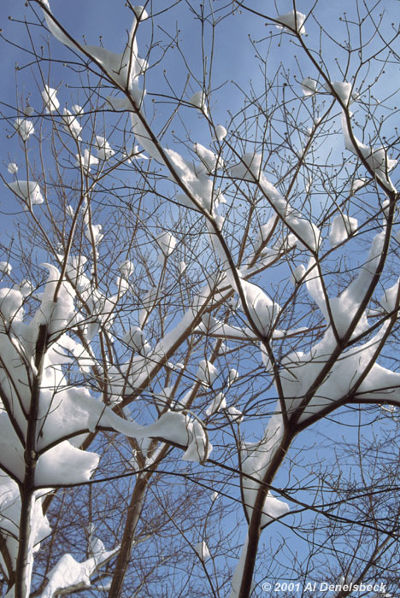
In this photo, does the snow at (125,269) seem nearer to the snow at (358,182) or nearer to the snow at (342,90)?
the snow at (358,182)

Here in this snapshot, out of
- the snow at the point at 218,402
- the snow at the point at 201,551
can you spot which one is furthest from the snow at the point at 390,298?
the snow at the point at 201,551

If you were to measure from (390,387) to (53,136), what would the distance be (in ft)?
12.2

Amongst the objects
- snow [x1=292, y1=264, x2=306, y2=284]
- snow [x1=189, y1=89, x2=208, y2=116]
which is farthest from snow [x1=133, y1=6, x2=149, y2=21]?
snow [x1=292, y1=264, x2=306, y2=284]

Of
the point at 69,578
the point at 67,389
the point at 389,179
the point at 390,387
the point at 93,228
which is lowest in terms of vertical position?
the point at 69,578

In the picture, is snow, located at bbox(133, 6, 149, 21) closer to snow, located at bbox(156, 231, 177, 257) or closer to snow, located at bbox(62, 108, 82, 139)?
snow, located at bbox(62, 108, 82, 139)

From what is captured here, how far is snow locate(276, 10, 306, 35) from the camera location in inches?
113

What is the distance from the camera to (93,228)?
5582 mm

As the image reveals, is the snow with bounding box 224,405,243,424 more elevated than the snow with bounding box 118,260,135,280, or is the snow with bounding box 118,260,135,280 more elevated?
the snow with bounding box 118,260,135,280

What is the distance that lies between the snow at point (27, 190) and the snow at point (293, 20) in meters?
2.38

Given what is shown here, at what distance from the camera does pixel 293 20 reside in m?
2.87

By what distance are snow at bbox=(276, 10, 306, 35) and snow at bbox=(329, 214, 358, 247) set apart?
3.68 ft

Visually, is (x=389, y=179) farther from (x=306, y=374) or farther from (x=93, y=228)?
(x=93, y=228)

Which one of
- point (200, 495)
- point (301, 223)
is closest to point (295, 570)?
point (200, 495)

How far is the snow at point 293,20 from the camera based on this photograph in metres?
2.86
